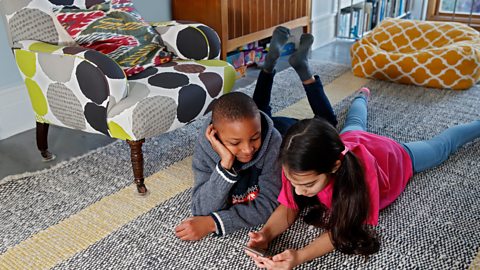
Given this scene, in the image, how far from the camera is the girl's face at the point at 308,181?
1.17 meters

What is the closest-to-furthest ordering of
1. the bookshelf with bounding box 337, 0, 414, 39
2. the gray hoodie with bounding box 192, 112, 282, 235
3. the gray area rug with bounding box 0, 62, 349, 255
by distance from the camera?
the gray hoodie with bounding box 192, 112, 282, 235 → the gray area rug with bounding box 0, 62, 349, 255 → the bookshelf with bounding box 337, 0, 414, 39

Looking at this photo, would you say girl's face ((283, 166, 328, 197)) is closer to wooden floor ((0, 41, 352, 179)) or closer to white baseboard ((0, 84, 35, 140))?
wooden floor ((0, 41, 352, 179))

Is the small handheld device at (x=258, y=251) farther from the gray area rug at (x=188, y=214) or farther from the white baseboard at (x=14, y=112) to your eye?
the white baseboard at (x=14, y=112)

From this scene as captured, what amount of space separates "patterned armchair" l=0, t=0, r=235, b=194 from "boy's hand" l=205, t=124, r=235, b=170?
341 millimetres

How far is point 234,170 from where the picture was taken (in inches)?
54.0

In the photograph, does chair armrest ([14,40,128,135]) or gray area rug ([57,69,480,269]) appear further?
chair armrest ([14,40,128,135])

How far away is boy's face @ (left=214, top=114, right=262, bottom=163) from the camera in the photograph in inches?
49.3

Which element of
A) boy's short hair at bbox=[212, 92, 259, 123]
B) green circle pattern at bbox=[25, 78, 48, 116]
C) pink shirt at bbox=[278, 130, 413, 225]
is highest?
boy's short hair at bbox=[212, 92, 259, 123]

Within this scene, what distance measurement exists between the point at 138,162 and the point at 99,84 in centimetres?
30

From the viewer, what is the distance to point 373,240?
1.35 m

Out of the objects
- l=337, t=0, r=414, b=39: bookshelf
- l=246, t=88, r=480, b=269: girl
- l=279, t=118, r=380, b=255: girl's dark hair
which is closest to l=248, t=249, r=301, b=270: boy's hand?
l=246, t=88, r=480, b=269: girl

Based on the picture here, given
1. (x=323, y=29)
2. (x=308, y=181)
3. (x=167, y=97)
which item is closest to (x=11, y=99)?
(x=167, y=97)

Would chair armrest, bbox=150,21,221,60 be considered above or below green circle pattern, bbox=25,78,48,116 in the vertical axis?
above

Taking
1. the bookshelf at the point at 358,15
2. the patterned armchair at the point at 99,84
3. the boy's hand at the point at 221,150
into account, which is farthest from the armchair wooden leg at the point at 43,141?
the bookshelf at the point at 358,15
